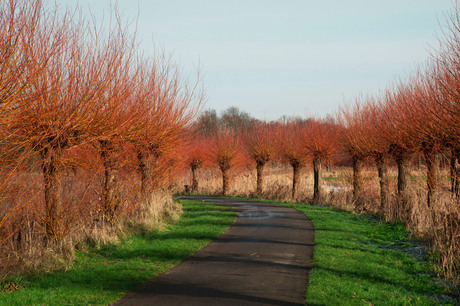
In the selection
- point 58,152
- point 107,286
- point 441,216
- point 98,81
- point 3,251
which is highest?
point 98,81

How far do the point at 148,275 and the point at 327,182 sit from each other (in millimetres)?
36470

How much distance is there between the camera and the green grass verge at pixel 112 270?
727 centimetres

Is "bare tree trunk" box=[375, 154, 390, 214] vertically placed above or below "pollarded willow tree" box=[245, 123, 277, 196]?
below

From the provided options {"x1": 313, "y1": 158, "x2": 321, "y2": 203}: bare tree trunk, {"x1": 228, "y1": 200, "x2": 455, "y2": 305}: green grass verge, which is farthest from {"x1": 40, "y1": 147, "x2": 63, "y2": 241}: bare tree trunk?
{"x1": 313, "y1": 158, "x2": 321, "y2": 203}: bare tree trunk

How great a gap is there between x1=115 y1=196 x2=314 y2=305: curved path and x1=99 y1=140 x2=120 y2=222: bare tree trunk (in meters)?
3.38

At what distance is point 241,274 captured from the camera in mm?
8914

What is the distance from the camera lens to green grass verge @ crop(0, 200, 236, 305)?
7.27 m

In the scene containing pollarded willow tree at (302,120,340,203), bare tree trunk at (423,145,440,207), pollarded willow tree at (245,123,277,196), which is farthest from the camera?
pollarded willow tree at (245,123,277,196)

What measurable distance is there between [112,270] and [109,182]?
15.3 ft

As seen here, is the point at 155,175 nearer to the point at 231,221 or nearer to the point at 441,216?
the point at 231,221

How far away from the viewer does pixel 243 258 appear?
10.4 m

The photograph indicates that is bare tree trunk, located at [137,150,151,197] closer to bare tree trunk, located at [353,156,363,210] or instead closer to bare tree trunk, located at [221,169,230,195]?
bare tree trunk, located at [353,156,363,210]

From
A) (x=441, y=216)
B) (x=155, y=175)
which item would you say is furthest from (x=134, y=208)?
(x=441, y=216)

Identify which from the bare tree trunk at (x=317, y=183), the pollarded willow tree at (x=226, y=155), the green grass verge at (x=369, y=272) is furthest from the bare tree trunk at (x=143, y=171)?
the pollarded willow tree at (x=226, y=155)
